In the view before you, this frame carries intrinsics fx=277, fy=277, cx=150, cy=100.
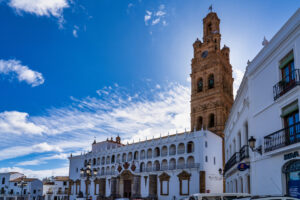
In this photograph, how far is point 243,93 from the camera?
15758 millimetres

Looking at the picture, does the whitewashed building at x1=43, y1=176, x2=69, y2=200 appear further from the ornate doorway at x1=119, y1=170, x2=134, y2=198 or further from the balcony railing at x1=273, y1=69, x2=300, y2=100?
the balcony railing at x1=273, y1=69, x2=300, y2=100

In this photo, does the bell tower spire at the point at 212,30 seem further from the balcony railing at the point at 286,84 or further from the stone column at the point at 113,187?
the balcony railing at the point at 286,84

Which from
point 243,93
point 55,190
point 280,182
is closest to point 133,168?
point 55,190

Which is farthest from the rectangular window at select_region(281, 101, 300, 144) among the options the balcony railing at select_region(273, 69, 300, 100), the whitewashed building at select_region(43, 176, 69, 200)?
the whitewashed building at select_region(43, 176, 69, 200)

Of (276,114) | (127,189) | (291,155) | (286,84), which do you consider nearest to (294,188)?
(291,155)

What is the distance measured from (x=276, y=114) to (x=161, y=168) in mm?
32949

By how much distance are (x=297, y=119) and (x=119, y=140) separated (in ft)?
183

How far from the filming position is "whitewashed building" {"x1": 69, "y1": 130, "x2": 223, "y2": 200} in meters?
37.8

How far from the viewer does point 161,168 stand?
42.3 metres

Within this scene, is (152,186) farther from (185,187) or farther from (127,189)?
(127,189)

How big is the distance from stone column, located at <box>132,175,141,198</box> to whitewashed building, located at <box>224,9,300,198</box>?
3266cm

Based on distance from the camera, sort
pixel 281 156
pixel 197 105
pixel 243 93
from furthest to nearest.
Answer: pixel 197 105 < pixel 243 93 < pixel 281 156

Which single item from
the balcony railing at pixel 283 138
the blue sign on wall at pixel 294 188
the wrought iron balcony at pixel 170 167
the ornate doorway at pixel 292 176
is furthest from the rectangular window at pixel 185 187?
the blue sign on wall at pixel 294 188

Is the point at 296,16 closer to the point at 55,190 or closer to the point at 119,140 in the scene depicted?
the point at 119,140
